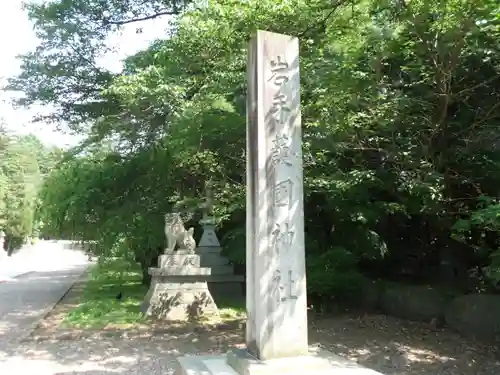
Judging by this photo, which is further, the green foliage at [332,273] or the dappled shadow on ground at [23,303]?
the green foliage at [332,273]

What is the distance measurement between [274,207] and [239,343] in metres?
3.72

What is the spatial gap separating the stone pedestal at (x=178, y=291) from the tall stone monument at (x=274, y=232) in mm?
5073

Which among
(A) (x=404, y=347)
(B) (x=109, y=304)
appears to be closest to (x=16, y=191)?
(B) (x=109, y=304)

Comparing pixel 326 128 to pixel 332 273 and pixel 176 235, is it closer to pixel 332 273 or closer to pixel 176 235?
pixel 332 273

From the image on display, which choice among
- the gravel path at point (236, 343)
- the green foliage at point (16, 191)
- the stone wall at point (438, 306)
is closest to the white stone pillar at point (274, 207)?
the gravel path at point (236, 343)

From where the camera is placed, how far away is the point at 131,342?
293 inches

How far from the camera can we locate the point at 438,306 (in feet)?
26.9

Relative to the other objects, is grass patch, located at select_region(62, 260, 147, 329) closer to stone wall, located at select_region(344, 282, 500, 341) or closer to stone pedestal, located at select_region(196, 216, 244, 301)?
stone pedestal, located at select_region(196, 216, 244, 301)

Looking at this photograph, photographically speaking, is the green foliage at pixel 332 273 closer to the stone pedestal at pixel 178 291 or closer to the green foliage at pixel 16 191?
the stone pedestal at pixel 178 291

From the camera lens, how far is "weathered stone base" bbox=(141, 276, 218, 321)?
934cm

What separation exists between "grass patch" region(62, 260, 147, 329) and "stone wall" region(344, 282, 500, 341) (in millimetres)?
4736

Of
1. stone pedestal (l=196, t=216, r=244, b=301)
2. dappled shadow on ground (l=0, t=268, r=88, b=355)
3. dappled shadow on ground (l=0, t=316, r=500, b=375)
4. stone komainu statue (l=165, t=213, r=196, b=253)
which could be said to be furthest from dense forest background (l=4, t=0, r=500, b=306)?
dappled shadow on ground (l=0, t=268, r=88, b=355)

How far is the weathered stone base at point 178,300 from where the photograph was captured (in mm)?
9344

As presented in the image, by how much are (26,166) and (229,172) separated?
88.3 ft
